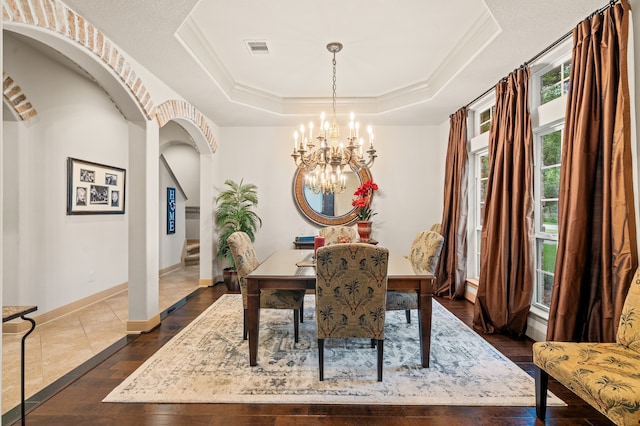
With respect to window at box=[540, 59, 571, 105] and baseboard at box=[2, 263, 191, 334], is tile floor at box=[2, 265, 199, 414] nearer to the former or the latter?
baseboard at box=[2, 263, 191, 334]

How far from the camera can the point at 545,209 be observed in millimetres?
3166

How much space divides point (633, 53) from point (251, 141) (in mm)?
4564

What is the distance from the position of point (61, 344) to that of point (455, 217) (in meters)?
4.51

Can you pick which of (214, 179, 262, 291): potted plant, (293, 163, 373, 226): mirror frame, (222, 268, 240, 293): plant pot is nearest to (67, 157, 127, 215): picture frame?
(214, 179, 262, 291): potted plant

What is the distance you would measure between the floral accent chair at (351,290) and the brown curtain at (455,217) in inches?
103

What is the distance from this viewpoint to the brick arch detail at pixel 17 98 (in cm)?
311

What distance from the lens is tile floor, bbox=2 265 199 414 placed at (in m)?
2.31

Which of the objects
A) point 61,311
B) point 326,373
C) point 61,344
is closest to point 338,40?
point 326,373

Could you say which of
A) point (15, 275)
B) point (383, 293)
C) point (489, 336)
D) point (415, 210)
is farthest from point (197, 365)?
point (415, 210)

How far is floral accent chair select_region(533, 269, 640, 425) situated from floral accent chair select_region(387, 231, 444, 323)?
3.08 feet

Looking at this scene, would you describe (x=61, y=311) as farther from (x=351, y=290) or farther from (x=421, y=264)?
(x=421, y=264)

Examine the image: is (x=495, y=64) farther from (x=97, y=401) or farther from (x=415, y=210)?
(x=97, y=401)

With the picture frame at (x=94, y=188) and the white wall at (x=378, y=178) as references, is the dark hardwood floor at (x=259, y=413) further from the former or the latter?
the white wall at (x=378, y=178)

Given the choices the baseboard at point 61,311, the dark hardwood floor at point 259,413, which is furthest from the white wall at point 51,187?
the dark hardwood floor at point 259,413
